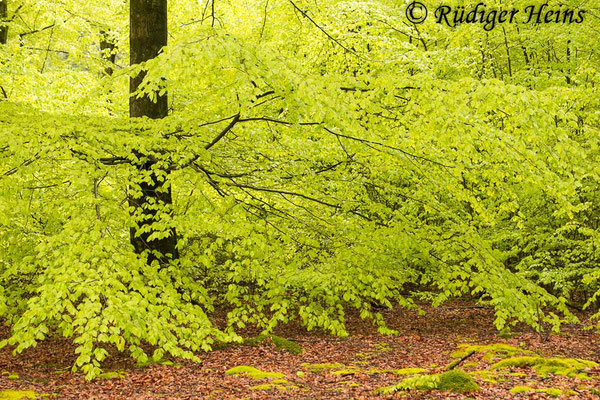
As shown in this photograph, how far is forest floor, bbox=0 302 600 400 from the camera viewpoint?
6.05 m

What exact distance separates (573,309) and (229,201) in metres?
10.3

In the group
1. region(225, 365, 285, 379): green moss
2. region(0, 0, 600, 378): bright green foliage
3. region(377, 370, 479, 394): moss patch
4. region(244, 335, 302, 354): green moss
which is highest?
region(0, 0, 600, 378): bright green foliage

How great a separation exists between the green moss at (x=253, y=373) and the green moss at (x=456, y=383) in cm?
207

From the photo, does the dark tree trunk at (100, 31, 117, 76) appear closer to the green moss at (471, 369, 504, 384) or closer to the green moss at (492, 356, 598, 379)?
the green moss at (471, 369, 504, 384)

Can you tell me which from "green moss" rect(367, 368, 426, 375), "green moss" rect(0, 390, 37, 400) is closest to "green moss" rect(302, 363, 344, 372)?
"green moss" rect(367, 368, 426, 375)

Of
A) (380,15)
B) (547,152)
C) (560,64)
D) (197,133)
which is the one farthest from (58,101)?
(560,64)

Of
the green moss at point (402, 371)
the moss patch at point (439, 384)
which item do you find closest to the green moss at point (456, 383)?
the moss patch at point (439, 384)

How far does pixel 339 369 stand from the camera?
7.45 meters

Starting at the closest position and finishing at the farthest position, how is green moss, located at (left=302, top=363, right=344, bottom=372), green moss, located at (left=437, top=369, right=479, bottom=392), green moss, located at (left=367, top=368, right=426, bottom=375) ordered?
1. green moss, located at (left=437, top=369, right=479, bottom=392)
2. green moss, located at (left=367, top=368, right=426, bottom=375)
3. green moss, located at (left=302, top=363, right=344, bottom=372)

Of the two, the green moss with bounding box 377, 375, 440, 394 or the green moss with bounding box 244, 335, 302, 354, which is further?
the green moss with bounding box 244, 335, 302, 354

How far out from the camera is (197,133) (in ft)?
23.8

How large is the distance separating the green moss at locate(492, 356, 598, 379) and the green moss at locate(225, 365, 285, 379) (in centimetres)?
284

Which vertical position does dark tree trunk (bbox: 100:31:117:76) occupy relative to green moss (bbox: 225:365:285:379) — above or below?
above

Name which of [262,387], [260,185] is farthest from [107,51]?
[262,387]
